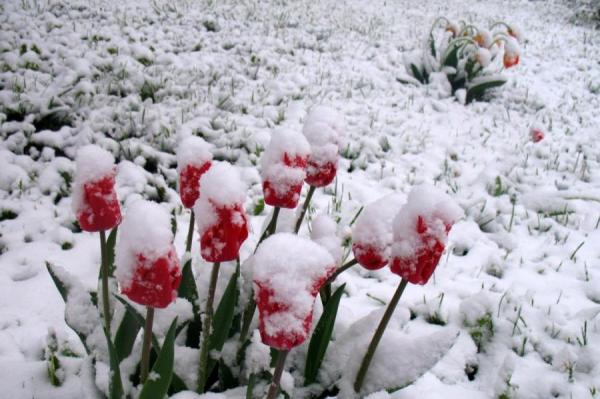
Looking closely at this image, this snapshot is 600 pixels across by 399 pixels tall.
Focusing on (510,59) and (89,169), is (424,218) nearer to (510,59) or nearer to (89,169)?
(89,169)

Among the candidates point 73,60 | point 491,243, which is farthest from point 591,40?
point 73,60

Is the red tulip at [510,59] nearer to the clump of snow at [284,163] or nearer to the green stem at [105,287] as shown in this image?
the clump of snow at [284,163]

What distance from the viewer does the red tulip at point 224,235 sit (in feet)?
2.88

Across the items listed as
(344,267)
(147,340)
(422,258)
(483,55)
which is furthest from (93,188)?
(483,55)

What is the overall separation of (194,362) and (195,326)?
13 cm

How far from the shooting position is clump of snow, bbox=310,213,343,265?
51.6 inches

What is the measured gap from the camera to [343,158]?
10.8 ft

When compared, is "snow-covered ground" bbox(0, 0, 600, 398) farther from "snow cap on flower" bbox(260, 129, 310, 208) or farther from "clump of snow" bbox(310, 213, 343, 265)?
"snow cap on flower" bbox(260, 129, 310, 208)

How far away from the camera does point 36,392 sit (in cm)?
139

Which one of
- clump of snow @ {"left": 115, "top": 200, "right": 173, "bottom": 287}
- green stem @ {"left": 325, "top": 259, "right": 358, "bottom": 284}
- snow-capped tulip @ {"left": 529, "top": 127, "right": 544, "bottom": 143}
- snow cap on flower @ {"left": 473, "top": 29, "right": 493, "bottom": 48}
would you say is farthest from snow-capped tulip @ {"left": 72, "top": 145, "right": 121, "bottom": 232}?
snow cap on flower @ {"left": 473, "top": 29, "right": 493, "bottom": 48}

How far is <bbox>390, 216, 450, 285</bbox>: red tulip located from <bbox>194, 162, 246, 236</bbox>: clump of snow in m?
0.34

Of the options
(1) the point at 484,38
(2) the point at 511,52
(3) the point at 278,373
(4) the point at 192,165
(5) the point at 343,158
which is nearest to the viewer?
(3) the point at 278,373

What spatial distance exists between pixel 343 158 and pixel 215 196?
247 centimetres

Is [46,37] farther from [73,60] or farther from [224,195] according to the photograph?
[224,195]
